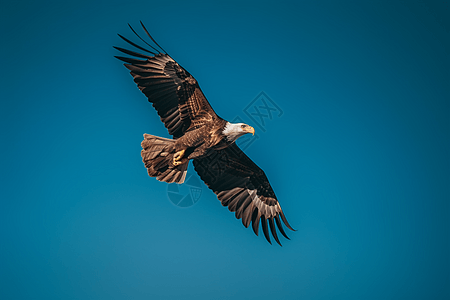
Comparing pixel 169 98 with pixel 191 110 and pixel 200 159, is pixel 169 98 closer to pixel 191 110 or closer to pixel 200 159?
pixel 191 110

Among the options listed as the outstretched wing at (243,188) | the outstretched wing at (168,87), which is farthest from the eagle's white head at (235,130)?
the outstretched wing at (243,188)

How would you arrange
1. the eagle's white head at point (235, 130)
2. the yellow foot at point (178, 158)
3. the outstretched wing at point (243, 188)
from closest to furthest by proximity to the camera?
the eagle's white head at point (235, 130) < the yellow foot at point (178, 158) < the outstretched wing at point (243, 188)

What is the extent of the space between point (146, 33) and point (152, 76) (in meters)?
0.84

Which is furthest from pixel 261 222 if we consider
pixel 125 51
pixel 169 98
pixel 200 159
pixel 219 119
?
pixel 125 51

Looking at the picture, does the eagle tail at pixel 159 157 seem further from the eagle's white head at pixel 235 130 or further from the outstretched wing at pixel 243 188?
the eagle's white head at pixel 235 130

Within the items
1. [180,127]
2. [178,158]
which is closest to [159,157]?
[178,158]

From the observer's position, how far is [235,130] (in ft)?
17.3

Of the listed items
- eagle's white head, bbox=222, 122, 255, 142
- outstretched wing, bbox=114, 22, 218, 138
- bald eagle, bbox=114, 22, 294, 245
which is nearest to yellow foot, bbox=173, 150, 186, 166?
bald eagle, bbox=114, 22, 294, 245

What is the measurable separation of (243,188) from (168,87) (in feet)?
9.20

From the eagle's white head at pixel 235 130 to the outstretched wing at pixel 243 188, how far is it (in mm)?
1149

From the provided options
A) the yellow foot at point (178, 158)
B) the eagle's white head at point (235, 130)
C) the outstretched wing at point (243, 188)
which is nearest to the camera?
the eagle's white head at point (235, 130)

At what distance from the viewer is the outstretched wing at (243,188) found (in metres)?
6.57

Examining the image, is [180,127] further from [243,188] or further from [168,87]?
[243,188]

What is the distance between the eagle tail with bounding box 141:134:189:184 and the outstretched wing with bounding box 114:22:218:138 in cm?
45
